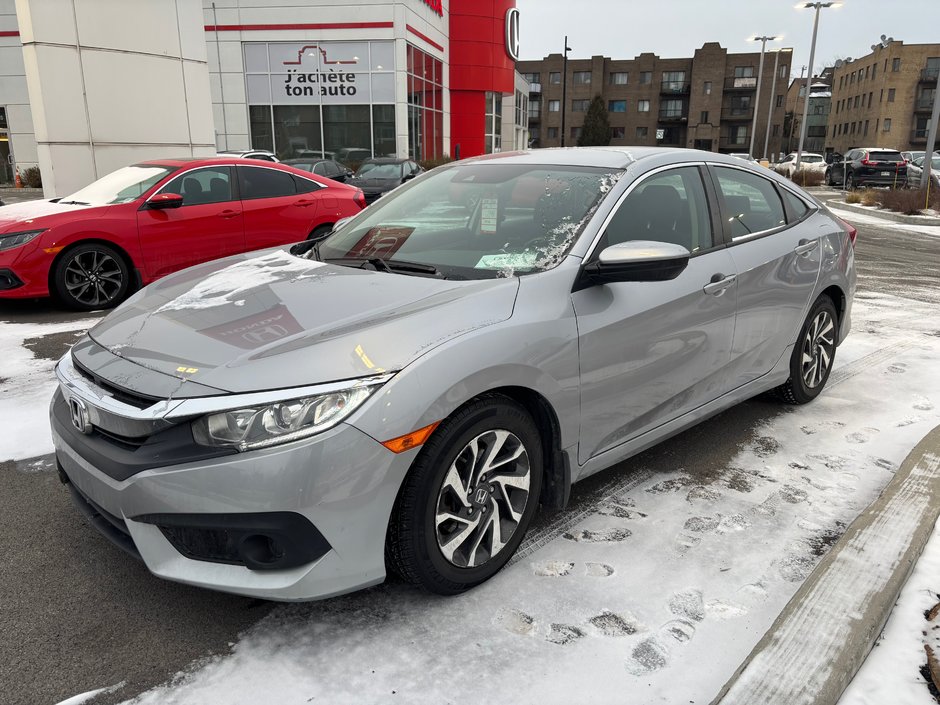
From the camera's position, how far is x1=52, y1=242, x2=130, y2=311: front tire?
7324 mm

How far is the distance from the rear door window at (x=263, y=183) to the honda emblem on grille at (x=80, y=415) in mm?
6329

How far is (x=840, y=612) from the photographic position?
2416 millimetres

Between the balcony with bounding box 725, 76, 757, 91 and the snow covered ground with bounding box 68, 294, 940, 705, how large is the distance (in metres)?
90.2

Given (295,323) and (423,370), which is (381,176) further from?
(423,370)

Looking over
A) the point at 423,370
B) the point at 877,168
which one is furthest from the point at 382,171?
the point at 877,168

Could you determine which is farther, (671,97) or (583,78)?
(583,78)

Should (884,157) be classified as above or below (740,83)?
below

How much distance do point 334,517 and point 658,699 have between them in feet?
3.65

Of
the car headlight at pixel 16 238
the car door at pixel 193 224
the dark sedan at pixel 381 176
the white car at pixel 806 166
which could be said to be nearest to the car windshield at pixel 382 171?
the dark sedan at pixel 381 176

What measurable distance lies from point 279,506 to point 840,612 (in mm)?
1833

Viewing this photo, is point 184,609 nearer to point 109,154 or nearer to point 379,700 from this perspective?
point 379,700

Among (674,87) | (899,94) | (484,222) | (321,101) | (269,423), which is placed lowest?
(269,423)

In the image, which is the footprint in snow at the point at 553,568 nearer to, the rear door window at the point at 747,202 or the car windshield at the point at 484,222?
the car windshield at the point at 484,222

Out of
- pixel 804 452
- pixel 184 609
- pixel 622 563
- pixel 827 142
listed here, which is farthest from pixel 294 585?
pixel 827 142
